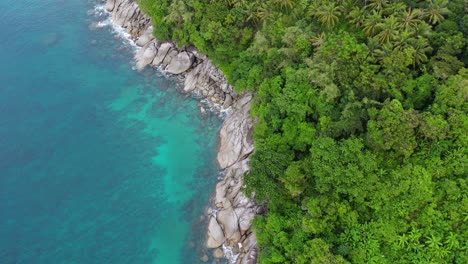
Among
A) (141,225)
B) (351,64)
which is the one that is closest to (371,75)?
(351,64)

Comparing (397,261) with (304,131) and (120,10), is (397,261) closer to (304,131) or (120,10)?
(304,131)

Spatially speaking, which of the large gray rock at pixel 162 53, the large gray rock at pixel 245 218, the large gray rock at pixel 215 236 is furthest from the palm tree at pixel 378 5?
the large gray rock at pixel 162 53

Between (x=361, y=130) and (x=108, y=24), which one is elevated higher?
(x=108, y=24)

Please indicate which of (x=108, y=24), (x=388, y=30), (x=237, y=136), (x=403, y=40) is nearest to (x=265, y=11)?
(x=388, y=30)

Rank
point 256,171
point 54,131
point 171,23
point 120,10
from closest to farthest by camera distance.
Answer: point 256,171, point 54,131, point 171,23, point 120,10

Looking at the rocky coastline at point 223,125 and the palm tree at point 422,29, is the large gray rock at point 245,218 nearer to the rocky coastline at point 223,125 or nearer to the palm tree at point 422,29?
the rocky coastline at point 223,125

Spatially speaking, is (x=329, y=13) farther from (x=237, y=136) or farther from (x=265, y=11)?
(x=237, y=136)
